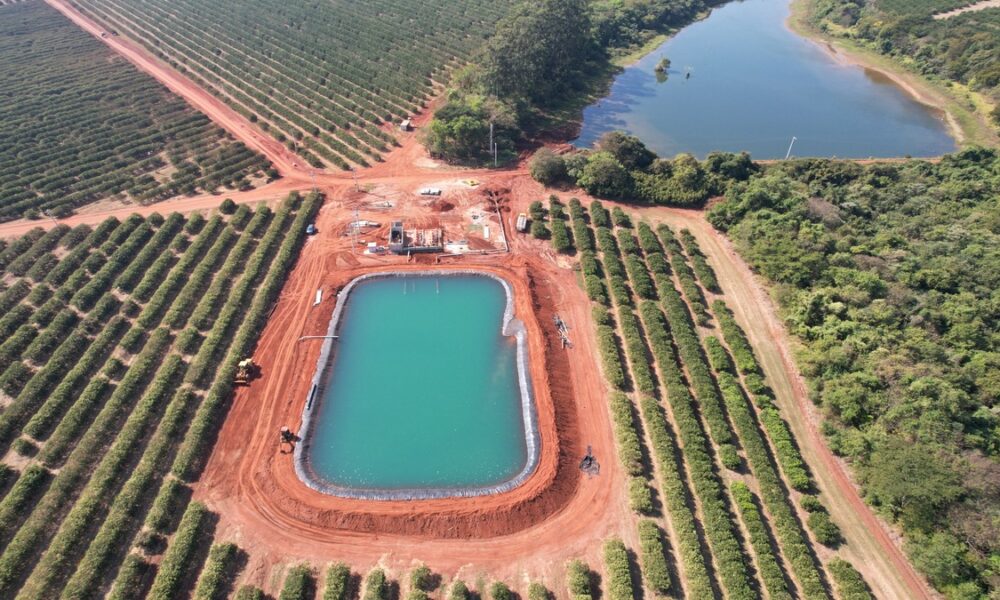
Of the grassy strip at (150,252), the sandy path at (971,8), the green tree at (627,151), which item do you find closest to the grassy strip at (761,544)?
the green tree at (627,151)

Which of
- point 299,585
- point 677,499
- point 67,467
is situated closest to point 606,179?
point 677,499

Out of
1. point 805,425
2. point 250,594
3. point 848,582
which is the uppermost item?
point 805,425

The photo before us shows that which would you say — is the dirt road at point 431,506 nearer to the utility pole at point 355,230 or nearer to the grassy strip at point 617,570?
the grassy strip at point 617,570

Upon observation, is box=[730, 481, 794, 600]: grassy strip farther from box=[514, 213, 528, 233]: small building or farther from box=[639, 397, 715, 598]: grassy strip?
box=[514, 213, 528, 233]: small building

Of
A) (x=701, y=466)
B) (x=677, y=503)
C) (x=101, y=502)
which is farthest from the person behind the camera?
(x=701, y=466)

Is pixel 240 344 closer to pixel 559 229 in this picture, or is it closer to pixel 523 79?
pixel 559 229

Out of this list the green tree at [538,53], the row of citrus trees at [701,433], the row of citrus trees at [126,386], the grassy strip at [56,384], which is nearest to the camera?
the row of citrus trees at [126,386]
